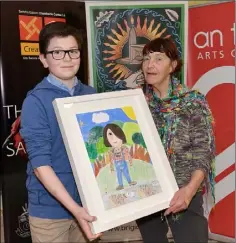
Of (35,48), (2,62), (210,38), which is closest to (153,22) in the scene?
(210,38)

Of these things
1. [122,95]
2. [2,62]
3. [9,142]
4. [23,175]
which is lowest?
[23,175]

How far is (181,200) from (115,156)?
1.01 ft

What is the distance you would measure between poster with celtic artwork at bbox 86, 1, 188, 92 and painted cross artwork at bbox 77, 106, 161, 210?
0.80 meters

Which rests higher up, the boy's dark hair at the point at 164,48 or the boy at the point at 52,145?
the boy's dark hair at the point at 164,48

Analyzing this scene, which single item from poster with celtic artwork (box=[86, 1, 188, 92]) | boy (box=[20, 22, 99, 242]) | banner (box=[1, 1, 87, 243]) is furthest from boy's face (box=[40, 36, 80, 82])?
poster with celtic artwork (box=[86, 1, 188, 92])

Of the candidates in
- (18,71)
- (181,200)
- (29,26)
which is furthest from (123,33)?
(181,200)

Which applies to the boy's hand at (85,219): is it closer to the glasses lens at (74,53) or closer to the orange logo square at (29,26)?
the glasses lens at (74,53)

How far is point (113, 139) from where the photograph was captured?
1.33 m

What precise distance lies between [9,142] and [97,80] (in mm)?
617

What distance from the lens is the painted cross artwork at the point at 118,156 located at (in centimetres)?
126

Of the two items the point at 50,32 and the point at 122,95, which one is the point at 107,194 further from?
the point at 50,32

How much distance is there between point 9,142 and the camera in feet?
6.64

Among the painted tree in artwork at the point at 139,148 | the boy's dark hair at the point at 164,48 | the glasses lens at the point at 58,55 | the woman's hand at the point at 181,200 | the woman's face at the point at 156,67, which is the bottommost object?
the woman's hand at the point at 181,200

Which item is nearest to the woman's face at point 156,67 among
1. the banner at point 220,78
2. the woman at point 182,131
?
the woman at point 182,131
